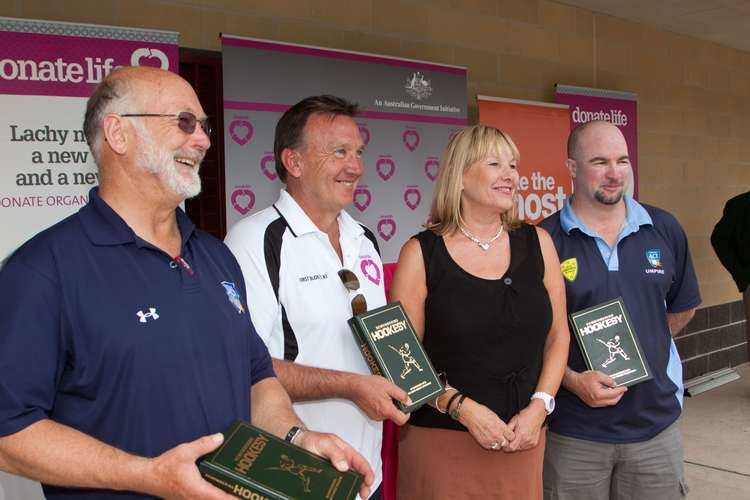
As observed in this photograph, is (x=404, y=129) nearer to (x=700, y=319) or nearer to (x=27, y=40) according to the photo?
(x=27, y=40)

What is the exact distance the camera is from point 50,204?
2.96 meters

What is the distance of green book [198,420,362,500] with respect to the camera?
1.03m

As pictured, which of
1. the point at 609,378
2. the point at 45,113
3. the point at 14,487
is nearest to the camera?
the point at 609,378

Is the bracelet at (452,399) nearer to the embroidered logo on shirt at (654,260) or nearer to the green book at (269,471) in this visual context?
the green book at (269,471)

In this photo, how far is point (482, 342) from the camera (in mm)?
1806

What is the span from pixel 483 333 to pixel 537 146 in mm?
3404

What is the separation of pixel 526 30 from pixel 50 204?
148 inches

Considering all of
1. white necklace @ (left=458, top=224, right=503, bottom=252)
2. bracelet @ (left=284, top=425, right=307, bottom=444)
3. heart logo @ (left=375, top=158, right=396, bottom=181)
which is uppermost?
heart logo @ (left=375, top=158, right=396, bottom=181)

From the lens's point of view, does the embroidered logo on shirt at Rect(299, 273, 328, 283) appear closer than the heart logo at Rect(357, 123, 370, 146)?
Yes

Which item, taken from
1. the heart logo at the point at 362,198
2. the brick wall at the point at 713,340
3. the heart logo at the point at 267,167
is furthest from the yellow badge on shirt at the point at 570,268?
the brick wall at the point at 713,340

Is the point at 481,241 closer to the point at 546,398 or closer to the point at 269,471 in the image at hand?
the point at 546,398

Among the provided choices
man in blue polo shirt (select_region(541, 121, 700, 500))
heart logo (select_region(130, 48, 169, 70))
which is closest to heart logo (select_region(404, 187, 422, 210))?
heart logo (select_region(130, 48, 169, 70))

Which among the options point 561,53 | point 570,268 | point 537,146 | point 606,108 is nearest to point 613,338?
point 570,268

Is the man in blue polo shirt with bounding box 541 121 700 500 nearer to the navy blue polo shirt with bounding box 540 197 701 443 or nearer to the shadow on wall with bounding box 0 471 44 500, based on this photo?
the navy blue polo shirt with bounding box 540 197 701 443
